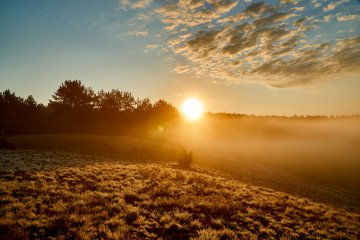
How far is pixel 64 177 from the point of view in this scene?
17422 millimetres

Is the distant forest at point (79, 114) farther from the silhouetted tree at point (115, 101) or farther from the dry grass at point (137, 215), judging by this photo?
the dry grass at point (137, 215)

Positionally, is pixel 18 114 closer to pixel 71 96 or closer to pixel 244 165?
pixel 71 96

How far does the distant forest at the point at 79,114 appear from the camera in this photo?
6350 cm

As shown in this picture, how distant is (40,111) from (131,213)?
231 feet

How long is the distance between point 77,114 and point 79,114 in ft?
1.74

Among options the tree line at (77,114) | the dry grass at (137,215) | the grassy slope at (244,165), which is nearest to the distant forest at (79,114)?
the tree line at (77,114)

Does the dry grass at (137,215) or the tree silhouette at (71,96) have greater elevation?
the tree silhouette at (71,96)

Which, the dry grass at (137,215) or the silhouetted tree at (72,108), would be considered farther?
the silhouetted tree at (72,108)

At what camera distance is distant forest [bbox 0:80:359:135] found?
63.5 meters

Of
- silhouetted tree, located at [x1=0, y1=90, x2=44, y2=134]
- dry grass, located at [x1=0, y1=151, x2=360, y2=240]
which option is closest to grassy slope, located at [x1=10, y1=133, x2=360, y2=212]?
dry grass, located at [x1=0, y1=151, x2=360, y2=240]

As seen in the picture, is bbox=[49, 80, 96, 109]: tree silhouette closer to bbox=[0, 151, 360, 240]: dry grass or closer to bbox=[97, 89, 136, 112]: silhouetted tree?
bbox=[97, 89, 136, 112]: silhouetted tree

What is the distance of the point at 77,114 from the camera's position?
217ft

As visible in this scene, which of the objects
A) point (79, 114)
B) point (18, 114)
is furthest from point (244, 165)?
point (18, 114)

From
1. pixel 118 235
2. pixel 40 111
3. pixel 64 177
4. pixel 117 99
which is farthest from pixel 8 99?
pixel 118 235
